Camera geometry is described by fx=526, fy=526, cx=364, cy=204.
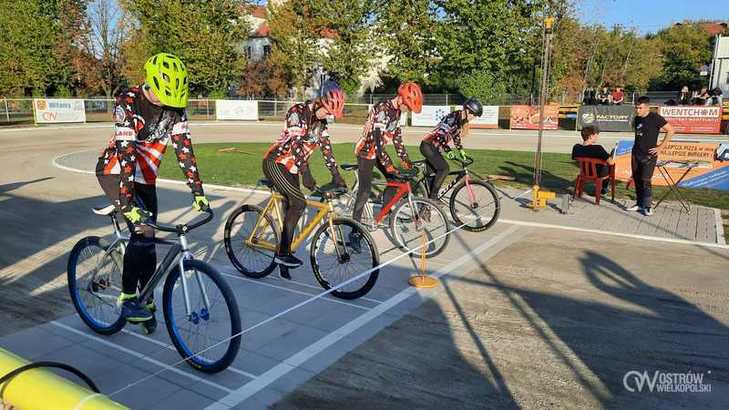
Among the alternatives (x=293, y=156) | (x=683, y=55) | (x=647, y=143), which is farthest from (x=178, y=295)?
(x=683, y=55)

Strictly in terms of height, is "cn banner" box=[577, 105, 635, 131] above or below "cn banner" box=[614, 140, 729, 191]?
above

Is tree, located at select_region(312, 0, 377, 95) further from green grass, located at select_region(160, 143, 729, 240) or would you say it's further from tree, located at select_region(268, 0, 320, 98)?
green grass, located at select_region(160, 143, 729, 240)

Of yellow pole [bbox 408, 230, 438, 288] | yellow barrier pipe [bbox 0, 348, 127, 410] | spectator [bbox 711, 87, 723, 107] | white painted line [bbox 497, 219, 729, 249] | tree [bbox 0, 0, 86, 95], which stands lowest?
yellow pole [bbox 408, 230, 438, 288]

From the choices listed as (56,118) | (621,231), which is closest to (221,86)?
(56,118)

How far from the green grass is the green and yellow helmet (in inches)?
340

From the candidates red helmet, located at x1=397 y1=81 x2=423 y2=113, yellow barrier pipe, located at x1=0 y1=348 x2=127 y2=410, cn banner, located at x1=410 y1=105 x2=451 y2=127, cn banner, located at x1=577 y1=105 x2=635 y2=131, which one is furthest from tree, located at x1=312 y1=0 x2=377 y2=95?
yellow barrier pipe, located at x1=0 y1=348 x2=127 y2=410

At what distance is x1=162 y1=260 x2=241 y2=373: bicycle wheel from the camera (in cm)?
383

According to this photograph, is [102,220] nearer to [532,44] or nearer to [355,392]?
[355,392]

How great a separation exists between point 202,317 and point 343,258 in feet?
6.09

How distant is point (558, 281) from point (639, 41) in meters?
64.1

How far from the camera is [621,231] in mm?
8305

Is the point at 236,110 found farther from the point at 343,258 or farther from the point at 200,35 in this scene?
the point at 343,258

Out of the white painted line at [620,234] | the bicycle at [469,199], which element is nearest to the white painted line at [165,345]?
the bicycle at [469,199]

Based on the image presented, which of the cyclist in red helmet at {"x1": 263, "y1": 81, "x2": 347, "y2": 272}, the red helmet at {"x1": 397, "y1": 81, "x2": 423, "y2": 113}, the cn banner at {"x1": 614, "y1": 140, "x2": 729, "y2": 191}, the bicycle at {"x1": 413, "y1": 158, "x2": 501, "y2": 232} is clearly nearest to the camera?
the cyclist in red helmet at {"x1": 263, "y1": 81, "x2": 347, "y2": 272}
